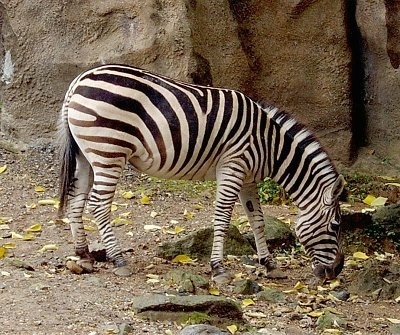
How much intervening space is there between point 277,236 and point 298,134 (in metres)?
1.38

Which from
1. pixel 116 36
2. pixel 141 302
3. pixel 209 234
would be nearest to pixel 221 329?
pixel 141 302

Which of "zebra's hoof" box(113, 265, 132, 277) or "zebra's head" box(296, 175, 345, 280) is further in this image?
"zebra's head" box(296, 175, 345, 280)

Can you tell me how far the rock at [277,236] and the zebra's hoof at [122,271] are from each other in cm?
182

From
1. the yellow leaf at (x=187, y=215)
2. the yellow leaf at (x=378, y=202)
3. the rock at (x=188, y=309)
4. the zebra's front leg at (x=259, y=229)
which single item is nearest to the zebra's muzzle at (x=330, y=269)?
the zebra's front leg at (x=259, y=229)

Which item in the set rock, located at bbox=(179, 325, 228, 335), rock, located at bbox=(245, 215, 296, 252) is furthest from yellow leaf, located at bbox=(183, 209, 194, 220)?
rock, located at bbox=(179, 325, 228, 335)

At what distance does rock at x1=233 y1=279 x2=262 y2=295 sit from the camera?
715 centimetres

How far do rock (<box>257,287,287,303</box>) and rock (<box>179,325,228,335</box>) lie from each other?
1.58 metres

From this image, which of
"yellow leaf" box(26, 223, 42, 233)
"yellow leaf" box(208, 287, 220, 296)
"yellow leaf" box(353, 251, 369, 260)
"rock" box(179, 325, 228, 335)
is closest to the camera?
"rock" box(179, 325, 228, 335)

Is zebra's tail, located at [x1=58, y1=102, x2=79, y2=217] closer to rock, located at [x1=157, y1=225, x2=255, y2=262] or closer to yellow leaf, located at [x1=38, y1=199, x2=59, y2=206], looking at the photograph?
rock, located at [x1=157, y1=225, x2=255, y2=262]

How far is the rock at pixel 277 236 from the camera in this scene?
28.8 ft

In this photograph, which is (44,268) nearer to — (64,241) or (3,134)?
(64,241)

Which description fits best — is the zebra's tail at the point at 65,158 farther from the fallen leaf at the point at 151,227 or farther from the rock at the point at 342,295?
the rock at the point at 342,295

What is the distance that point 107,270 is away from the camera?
24.6ft

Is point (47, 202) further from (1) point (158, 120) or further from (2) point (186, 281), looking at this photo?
(2) point (186, 281)
